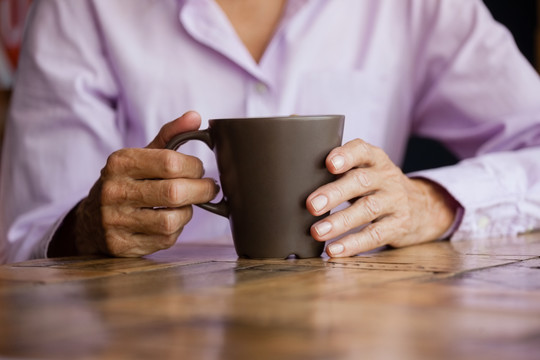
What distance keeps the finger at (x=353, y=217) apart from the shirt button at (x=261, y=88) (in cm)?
53

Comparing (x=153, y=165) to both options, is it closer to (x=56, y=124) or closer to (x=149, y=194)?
(x=149, y=194)

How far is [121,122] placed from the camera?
151 cm

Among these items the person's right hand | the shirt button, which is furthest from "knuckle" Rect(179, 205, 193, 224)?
the shirt button

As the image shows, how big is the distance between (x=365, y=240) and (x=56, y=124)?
2.32 ft

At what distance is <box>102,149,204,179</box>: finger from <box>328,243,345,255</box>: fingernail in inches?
7.2

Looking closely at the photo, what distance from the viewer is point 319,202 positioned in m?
0.86

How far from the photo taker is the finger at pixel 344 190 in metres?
0.86

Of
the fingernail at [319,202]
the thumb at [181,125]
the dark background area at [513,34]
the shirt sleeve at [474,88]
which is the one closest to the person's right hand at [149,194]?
the thumb at [181,125]

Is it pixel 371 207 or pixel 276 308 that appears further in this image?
pixel 371 207

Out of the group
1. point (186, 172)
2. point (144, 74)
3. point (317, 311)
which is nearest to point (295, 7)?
point (144, 74)

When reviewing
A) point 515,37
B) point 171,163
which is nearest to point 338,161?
point 171,163

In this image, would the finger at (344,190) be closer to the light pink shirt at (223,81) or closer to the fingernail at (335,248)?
the fingernail at (335,248)

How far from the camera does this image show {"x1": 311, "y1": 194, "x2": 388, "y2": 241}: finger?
0.87m

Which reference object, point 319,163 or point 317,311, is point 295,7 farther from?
point 317,311
